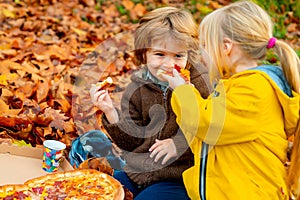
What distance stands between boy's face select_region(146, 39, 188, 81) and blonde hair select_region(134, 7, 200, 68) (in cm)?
2

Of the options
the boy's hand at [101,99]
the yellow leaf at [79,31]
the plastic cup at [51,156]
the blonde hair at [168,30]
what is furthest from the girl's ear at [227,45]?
the yellow leaf at [79,31]

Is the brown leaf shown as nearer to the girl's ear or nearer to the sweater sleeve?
the sweater sleeve

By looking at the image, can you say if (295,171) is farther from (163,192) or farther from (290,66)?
(163,192)

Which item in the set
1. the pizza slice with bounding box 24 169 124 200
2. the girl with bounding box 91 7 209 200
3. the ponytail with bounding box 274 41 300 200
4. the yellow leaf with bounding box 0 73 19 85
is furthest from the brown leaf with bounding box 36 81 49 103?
the ponytail with bounding box 274 41 300 200

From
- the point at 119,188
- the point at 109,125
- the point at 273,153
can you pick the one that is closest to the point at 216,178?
the point at 273,153

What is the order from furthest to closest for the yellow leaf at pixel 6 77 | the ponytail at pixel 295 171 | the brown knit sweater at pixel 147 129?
the yellow leaf at pixel 6 77 → the brown knit sweater at pixel 147 129 → the ponytail at pixel 295 171

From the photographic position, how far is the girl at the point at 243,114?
218 centimetres

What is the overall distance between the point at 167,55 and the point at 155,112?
0.30 m

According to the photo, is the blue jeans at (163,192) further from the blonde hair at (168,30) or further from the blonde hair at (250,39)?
the blonde hair at (168,30)

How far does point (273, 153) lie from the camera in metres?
2.25

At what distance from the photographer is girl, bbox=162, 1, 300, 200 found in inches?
86.0

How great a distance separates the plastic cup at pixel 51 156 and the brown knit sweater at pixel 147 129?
287 millimetres

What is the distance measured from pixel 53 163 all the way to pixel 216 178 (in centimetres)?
87

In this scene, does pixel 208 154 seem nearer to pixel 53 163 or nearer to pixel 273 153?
pixel 273 153
